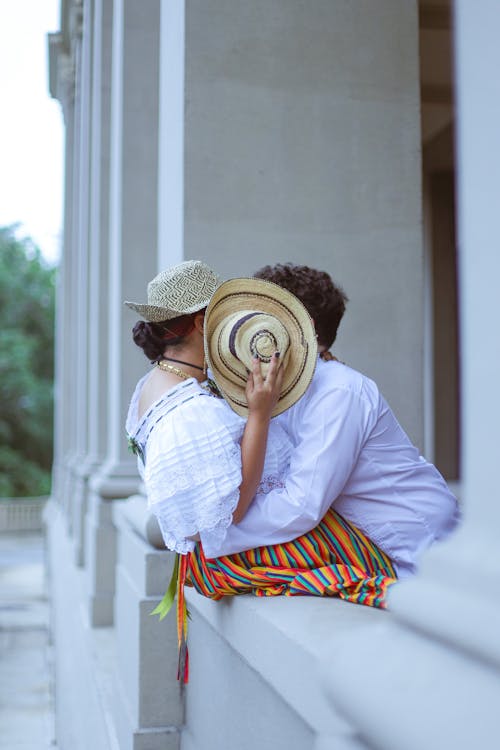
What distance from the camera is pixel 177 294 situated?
3.86m

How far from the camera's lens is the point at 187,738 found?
15.8 feet

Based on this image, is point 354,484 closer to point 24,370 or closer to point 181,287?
point 181,287

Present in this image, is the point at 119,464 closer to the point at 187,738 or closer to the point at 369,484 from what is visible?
the point at 187,738

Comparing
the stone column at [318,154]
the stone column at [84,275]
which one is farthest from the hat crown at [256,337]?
the stone column at [84,275]

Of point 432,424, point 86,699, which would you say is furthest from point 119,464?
point 432,424

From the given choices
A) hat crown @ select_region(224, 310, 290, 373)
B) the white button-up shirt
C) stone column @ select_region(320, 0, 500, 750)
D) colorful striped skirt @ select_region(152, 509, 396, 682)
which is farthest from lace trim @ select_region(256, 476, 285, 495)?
stone column @ select_region(320, 0, 500, 750)

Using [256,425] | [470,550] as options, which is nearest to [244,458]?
[256,425]

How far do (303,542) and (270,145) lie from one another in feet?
8.45

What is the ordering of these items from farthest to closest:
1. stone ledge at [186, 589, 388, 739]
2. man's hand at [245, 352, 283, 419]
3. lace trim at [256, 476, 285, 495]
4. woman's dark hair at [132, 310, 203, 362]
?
woman's dark hair at [132, 310, 203, 362] → lace trim at [256, 476, 285, 495] → man's hand at [245, 352, 283, 419] → stone ledge at [186, 589, 388, 739]

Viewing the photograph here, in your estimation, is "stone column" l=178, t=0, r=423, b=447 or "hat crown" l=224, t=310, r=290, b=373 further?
"stone column" l=178, t=0, r=423, b=447

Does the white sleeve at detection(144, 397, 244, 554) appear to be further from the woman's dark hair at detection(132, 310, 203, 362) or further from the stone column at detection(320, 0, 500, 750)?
the stone column at detection(320, 0, 500, 750)

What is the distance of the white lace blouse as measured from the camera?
11.4ft

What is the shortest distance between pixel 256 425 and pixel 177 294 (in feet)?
2.40

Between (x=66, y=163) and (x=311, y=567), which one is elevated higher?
(x=66, y=163)
